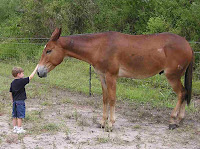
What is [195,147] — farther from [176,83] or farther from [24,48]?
[24,48]

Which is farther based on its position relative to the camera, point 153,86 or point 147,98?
point 153,86

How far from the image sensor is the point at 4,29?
18.7 metres

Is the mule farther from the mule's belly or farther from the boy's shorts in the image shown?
the boy's shorts

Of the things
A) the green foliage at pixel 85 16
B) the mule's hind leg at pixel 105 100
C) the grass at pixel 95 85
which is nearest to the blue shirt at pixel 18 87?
the mule's hind leg at pixel 105 100

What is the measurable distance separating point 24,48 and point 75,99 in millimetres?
6052

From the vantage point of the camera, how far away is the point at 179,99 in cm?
629

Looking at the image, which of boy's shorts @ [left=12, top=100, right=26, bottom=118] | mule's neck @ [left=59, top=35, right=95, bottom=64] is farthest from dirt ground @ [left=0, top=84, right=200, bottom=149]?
mule's neck @ [left=59, top=35, right=95, bottom=64]

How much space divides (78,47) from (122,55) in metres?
0.86

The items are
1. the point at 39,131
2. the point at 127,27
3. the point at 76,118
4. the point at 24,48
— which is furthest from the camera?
the point at 127,27

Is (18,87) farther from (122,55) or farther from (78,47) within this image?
(122,55)

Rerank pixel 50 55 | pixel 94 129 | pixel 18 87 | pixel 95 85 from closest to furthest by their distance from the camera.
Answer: pixel 18 87
pixel 94 129
pixel 50 55
pixel 95 85

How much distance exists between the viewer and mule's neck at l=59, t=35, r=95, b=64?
6.12 m

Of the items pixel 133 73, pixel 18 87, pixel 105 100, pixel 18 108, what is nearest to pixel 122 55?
pixel 133 73

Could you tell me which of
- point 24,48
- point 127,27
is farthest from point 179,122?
point 127,27
